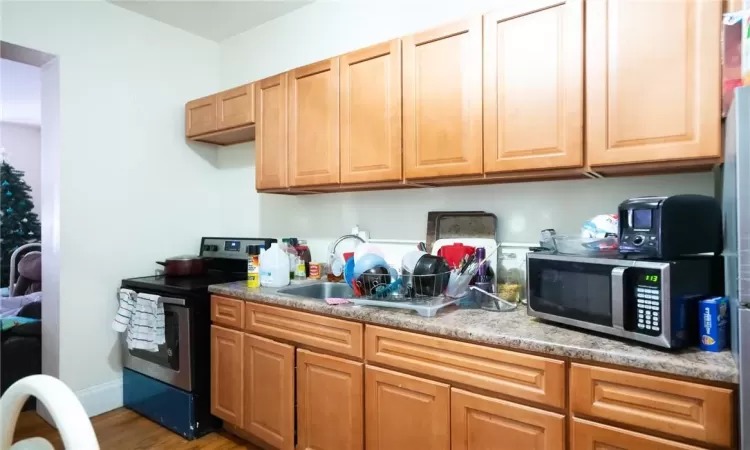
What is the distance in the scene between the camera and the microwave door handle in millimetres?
1200

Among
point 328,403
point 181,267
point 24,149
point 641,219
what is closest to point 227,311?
point 181,267

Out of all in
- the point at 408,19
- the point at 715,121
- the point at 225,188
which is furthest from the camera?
the point at 225,188

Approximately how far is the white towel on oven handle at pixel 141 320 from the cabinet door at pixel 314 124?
3.44ft

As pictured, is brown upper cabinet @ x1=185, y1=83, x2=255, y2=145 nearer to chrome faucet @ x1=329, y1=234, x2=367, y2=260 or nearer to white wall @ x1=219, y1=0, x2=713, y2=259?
white wall @ x1=219, y1=0, x2=713, y2=259

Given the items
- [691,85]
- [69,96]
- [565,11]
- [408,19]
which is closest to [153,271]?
[69,96]

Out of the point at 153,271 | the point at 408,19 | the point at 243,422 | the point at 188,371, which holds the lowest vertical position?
the point at 243,422

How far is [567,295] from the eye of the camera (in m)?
1.39

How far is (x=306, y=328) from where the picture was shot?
189cm

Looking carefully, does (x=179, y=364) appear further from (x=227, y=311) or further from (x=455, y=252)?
(x=455, y=252)

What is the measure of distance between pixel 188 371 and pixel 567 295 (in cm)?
195

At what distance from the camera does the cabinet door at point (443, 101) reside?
1748 mm

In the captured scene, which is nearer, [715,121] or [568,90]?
[715,121]

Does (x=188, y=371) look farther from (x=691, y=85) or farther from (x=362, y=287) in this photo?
(x=691, y=85)

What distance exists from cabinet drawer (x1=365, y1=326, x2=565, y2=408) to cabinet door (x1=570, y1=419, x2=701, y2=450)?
0.08 m
